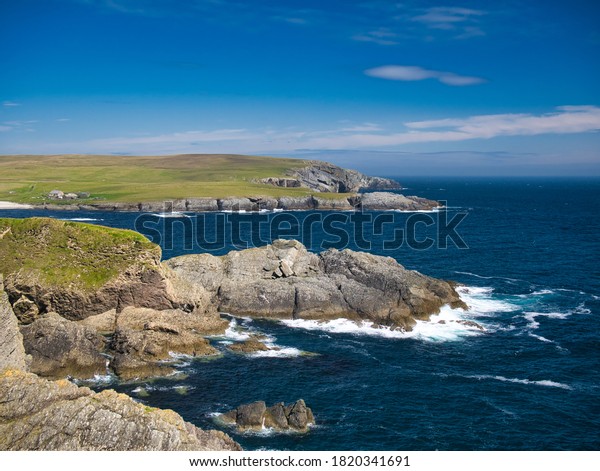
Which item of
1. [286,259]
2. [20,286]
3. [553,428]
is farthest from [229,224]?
[553,428]

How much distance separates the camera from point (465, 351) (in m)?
53.0

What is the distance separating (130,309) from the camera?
5606 centimetres

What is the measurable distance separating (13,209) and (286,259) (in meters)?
136

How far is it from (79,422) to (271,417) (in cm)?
1396

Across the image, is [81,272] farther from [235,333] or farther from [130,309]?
[235,333]

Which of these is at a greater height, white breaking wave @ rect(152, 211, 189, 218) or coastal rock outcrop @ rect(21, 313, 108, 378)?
white breaking wave @ rect(152, 211, 189, 218)

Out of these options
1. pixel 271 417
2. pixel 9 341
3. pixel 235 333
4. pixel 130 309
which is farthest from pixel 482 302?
pixel 9 341

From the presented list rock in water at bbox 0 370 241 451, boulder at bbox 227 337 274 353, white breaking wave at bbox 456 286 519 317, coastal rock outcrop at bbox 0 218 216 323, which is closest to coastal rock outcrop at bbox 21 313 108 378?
coastal rock outcrop at bbox 0 218 216 323

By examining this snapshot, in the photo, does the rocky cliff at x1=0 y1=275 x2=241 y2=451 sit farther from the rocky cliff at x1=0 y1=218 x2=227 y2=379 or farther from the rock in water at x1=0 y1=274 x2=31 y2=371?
the rocky cliff at x1=0 y1=218 x2=227 y2=379

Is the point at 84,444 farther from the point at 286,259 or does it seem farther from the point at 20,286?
the point at 286,259

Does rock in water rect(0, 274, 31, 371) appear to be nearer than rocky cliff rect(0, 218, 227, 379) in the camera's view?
Yes

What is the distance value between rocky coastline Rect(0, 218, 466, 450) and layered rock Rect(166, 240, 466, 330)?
0.14 meters

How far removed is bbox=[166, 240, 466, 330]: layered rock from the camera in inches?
2469

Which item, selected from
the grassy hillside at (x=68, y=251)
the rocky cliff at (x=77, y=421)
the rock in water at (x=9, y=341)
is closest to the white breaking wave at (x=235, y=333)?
the grassy hillside at (x=68, y=251)
